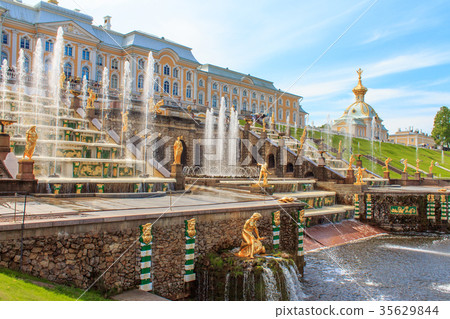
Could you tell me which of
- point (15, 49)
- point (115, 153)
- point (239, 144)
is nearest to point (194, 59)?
point (15, 49)

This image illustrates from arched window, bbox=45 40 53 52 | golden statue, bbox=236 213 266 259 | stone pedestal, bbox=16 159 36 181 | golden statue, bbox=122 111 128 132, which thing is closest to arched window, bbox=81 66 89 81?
arched window, bbox=45 40 53 52

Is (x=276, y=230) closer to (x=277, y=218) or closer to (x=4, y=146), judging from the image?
(x=277, y=218)

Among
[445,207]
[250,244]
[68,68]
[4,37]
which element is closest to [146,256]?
[250,244]

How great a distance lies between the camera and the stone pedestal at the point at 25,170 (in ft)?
43.3

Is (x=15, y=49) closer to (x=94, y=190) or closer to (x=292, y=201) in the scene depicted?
(x=94, y=190)

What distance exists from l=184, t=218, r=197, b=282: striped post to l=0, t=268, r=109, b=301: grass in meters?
2.85

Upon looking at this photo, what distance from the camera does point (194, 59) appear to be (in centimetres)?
6181

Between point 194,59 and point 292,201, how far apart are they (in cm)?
5187

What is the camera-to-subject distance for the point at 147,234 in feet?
30.4

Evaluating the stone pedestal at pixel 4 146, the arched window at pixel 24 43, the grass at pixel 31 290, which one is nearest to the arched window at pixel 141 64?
the arched window at pixel 24 43

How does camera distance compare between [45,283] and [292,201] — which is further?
[292,201]

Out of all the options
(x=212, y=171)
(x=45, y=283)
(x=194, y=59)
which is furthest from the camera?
(x=194, y=59)

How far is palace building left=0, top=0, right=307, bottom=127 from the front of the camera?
4409 cm

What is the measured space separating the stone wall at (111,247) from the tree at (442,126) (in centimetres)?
8541
